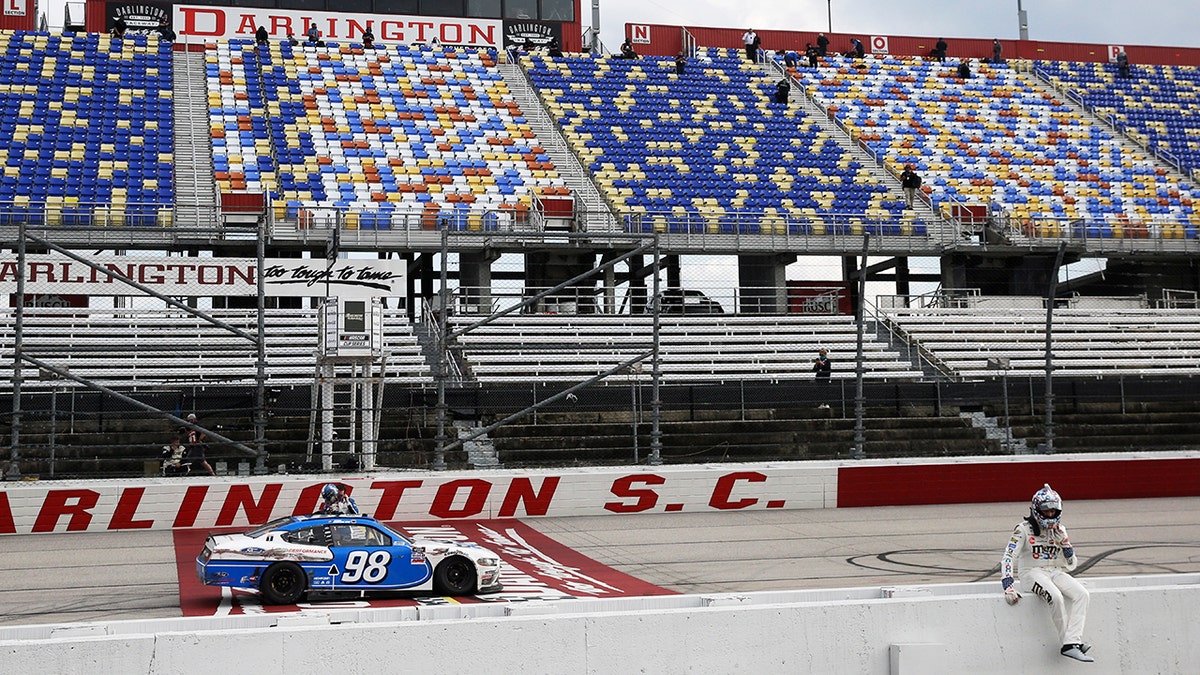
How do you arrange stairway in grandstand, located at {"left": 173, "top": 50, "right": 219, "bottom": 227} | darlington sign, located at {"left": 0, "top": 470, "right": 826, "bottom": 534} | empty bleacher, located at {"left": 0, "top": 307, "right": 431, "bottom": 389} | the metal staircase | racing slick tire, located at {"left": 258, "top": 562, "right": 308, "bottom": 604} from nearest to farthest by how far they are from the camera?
racing slick tire, located at {"left": 258, "top": 562, "right": 308, "bottom": 604}, darlington sign, located at {"left": 0, "top": 470, "right": 826, "bottom": 534}, empty bleacher, located at {"left": 0, "top": 307, "right": 431, "bottom": 389}, stairway in grandstand, located at {"left": 173, "top": 50, "right": 219, "bottom": 227}, the metal staircase

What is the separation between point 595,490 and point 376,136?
1725 cm

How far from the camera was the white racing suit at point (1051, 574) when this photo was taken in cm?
837

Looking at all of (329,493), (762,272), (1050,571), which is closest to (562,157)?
(762,272)

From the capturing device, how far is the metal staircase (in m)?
29.3

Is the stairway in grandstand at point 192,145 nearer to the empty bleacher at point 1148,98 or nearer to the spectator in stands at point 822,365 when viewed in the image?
the spectator in stands at point 822,365

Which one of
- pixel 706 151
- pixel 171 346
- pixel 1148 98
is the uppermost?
pixel 1148 98

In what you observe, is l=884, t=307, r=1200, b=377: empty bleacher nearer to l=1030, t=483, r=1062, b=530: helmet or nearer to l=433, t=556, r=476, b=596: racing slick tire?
l=433, t=556, r=476, b=596: racing slick tire

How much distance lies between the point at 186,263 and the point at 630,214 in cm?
1153

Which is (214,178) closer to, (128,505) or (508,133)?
(508,133)

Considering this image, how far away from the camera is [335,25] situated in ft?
133

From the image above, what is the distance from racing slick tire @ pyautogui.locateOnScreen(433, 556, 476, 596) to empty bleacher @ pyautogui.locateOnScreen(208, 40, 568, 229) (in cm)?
1451

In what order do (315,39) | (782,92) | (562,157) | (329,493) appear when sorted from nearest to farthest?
(329,493) → (562,157) → (782,92) → (315,39)

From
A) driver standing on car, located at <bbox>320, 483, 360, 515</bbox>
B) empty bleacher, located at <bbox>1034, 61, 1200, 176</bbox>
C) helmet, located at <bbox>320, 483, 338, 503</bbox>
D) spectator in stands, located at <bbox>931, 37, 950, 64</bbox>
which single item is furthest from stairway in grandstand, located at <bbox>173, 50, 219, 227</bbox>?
empty bleacher, located at <bbox>1034, 61, 1200, 176</bbox>

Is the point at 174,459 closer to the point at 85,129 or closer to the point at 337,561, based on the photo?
the point at 337,561
